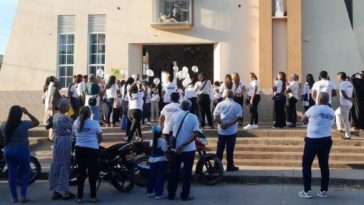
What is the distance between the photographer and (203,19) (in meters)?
19.5

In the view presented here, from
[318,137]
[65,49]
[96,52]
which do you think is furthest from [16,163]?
[65,49]

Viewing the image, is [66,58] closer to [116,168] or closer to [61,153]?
[116,168]

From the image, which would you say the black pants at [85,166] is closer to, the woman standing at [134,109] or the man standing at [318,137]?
the man standing at [318,137]

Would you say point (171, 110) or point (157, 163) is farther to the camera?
point (171, 110)

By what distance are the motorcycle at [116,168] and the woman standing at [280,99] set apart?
639 cm

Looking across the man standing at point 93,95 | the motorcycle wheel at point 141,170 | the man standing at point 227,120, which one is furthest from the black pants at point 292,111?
the motorcycle wheel at point 141,170

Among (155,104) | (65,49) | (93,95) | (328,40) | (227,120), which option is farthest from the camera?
(65,49)

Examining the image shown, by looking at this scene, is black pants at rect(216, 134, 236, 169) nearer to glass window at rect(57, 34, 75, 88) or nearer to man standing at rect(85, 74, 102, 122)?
man standing at rect(85, 74, 102, 122)

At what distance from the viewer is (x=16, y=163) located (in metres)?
9.27

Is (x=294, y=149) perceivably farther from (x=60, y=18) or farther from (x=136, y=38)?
(x=60, y=18)

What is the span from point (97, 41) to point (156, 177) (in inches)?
459

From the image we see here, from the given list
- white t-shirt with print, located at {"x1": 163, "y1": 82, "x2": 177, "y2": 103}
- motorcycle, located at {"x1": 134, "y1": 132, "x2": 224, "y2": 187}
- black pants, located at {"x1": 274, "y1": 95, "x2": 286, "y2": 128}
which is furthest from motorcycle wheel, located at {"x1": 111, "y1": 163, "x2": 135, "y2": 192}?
black pants, located at {"x1": 274, "y1": 95, "x2": 286, "y2": 128}

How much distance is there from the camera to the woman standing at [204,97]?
15.2m

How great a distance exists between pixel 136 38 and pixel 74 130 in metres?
10.8
